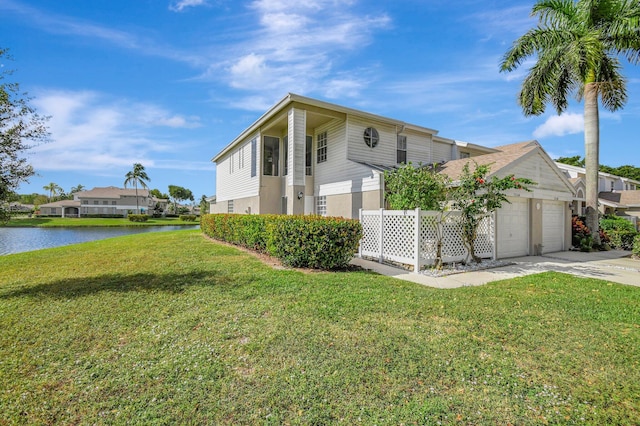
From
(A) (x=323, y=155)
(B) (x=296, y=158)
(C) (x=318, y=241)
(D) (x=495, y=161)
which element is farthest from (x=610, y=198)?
(C) (x=318, y=241)

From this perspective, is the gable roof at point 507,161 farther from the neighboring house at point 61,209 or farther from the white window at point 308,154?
the neighboring house at point 61,209

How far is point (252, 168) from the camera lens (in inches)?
637

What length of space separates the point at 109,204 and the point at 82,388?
74.5m

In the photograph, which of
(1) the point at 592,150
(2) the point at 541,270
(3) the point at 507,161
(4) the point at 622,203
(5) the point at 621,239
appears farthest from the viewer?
(4) the point at 622,203

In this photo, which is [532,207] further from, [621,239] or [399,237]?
[621,239]

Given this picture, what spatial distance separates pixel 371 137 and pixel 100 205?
69782 millimetres

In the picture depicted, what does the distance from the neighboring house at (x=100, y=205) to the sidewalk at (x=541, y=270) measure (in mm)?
68526

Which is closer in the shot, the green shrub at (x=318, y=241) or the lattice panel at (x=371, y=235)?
the green shrub at (x=318, y=241)

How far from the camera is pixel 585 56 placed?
1205cm

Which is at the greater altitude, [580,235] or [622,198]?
[622,198]

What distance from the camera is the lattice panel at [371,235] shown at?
10117 millimetres

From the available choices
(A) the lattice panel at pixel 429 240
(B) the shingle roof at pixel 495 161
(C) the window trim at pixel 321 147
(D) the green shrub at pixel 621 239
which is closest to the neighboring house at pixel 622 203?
(D) the green shrub at pixel 621 239

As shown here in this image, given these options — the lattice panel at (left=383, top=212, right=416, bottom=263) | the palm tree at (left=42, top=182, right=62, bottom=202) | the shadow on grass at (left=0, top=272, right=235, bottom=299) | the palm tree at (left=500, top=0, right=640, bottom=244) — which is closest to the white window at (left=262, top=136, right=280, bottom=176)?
the lattice panel at (left=383, top=212, right=416, bottom=263)

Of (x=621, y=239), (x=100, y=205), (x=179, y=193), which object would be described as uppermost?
(x=179, y=193)
